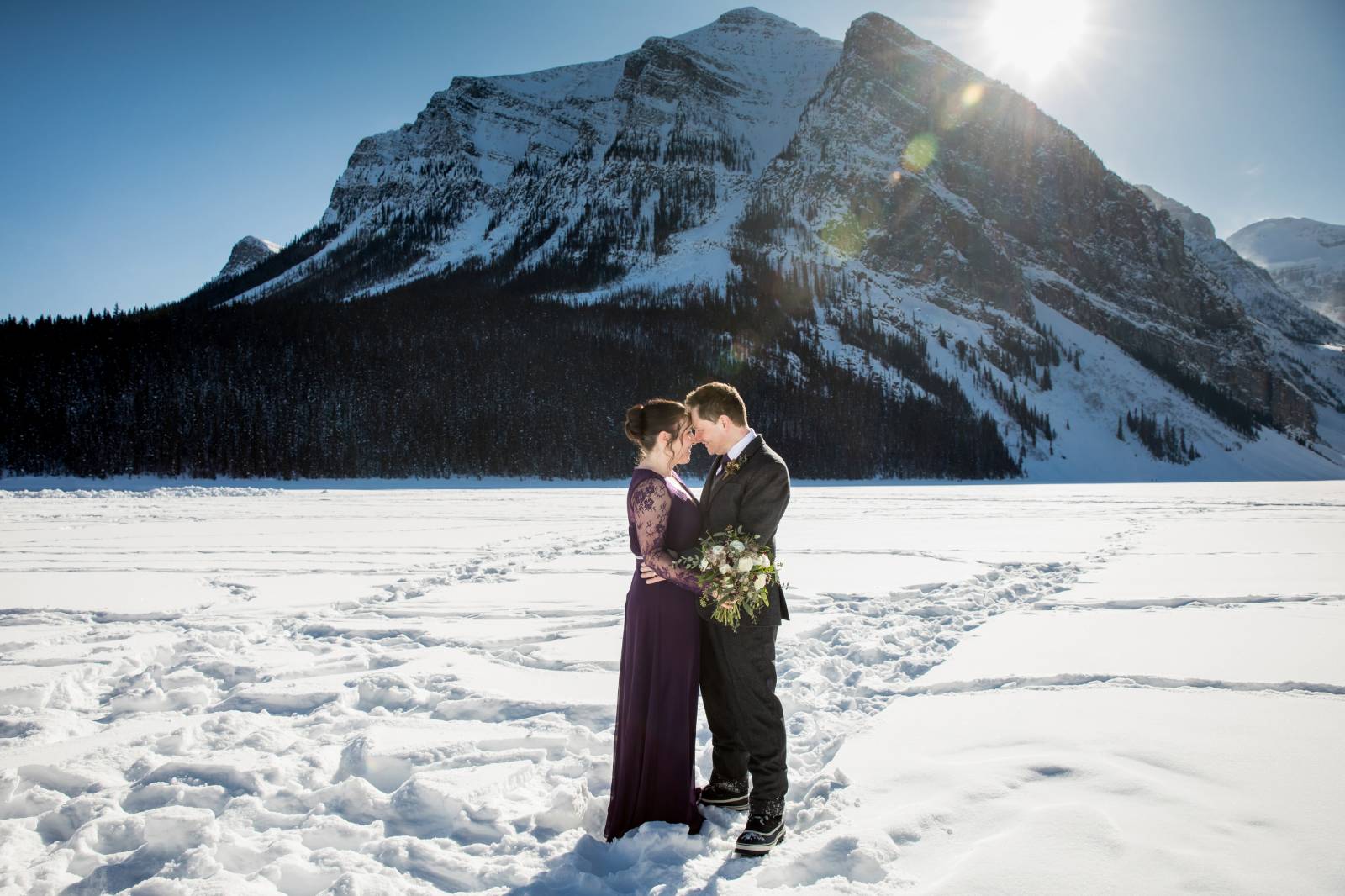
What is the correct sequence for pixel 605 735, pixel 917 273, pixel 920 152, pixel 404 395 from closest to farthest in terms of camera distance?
pixel 605 735
pixel 404 395
pixel 917 273
pixel 920 152

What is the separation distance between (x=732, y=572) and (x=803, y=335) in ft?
393

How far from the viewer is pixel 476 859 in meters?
3.72

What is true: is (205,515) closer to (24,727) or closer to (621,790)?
(24,727)

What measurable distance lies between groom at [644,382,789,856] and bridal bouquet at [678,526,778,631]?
0.17 metres

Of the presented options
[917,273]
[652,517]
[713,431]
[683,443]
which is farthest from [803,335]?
[652,517]

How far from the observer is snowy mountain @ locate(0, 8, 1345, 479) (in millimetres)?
76875

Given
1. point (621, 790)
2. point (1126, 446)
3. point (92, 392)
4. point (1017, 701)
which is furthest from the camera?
point (1126, 446)

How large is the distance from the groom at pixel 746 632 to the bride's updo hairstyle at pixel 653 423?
0.12 m

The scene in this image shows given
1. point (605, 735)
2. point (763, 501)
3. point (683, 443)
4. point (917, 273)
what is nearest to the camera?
point (763, 501)

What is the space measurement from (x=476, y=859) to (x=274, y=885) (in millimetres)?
942

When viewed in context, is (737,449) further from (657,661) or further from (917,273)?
(917,273)

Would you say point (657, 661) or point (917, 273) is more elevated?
point (917, 273)

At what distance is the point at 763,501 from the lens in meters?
4.08

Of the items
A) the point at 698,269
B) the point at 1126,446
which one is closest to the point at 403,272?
the point at 698,269
